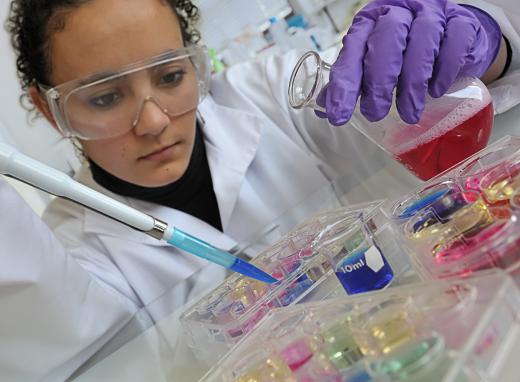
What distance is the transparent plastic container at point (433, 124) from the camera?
70cm

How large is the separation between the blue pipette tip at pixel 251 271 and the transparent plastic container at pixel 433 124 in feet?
0.81

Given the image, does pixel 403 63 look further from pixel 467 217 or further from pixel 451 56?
pixel 467 217

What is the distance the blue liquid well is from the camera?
0.58 m

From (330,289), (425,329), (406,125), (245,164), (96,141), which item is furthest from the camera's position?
(245,164)

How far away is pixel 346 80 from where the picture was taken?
72cm

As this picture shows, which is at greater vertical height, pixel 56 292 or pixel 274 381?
pixel 56 292

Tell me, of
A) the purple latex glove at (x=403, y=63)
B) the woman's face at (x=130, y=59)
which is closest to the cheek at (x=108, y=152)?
the woman's face at (x=130, y=59)

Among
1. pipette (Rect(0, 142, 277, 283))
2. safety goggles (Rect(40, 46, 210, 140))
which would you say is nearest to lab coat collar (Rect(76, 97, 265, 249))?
safety goggles (Rect(40, 46, 210, 140))

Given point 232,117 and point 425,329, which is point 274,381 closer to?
point 425,329

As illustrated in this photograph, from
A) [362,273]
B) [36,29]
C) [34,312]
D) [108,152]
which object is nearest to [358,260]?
[362,273]

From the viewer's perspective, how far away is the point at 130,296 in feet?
3.65

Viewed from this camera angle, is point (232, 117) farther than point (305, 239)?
Yes

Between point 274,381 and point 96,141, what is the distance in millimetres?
767

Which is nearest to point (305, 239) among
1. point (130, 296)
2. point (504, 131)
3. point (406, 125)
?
point (406, 125)
